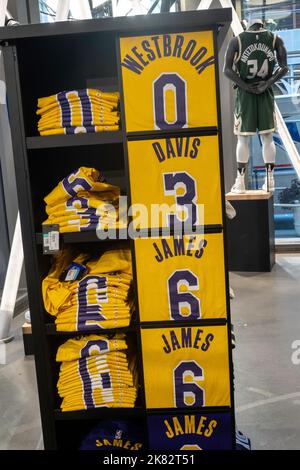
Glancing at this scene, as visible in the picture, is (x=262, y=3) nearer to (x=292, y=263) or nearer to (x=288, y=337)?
(x=292, y=263)

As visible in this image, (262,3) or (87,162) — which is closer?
(87,162)

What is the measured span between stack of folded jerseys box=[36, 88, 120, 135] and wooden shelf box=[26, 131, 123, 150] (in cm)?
3

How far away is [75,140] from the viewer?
1748 millimetres

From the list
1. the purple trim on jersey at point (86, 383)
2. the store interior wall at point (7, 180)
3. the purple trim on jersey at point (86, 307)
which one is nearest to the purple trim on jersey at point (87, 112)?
the purple trim on jersey at point (86, 307)

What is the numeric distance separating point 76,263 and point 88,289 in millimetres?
156

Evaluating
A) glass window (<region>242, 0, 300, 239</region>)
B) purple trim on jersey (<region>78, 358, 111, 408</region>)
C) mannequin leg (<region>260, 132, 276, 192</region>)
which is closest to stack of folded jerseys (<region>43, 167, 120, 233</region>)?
purple trim on jersey (<region>78, 358, 111, 408</region>)

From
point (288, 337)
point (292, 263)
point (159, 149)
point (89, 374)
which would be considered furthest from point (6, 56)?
point (292, 263)

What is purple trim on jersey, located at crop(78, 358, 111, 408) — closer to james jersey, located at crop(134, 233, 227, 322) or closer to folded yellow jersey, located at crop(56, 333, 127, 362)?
folded yellow jersey, located at crop(56, 333, 127, 362)

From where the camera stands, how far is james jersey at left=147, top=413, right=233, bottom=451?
1.87m

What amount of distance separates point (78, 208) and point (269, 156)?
13.3ft

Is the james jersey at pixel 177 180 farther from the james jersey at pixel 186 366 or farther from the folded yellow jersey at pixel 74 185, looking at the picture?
the james jersey at pixel 186 366

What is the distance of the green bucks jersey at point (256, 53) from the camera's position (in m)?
5.00

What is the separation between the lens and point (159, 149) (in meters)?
1.70

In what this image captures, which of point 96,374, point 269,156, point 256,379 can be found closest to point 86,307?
point 96,374
